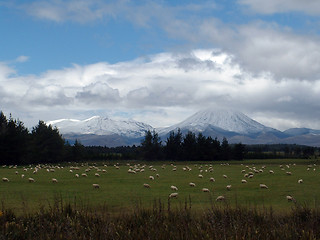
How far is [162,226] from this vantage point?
12047 mm

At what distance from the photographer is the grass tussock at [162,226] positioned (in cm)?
1070

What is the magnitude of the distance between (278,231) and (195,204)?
8.38 meters

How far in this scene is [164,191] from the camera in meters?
24.6

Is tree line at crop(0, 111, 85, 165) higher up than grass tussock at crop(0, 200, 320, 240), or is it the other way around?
tree line at crop(0, 111, 85, 165)

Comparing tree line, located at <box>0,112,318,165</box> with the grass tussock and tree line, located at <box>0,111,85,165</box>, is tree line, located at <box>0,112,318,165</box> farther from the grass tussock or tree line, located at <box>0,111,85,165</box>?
the grass tussock

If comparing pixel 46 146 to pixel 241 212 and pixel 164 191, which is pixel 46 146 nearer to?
pixel 164 191

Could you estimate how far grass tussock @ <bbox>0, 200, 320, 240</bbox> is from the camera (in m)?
10.7

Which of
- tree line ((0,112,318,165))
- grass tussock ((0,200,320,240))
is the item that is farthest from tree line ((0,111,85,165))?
grass tussock ((0,200,320,240))

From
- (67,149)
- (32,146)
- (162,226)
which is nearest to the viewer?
(162,226)

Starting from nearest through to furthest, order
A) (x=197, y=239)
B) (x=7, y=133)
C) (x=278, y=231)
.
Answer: (x=197, y=239)
(x=278, y=231)
(x=7, y=133)

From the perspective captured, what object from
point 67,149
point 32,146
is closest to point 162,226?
point 32,146

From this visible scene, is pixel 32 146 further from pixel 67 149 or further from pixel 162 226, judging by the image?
pixel 162 226

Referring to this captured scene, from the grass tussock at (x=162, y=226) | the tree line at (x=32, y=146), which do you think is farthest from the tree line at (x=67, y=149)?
the grass tussock at (x=162, y=226)

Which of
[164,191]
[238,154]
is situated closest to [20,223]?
[164,191]
